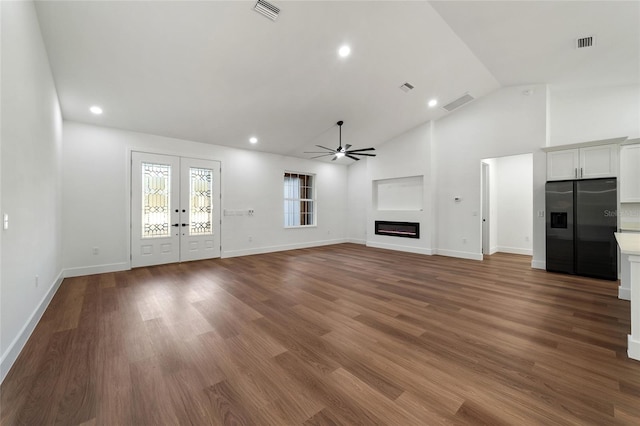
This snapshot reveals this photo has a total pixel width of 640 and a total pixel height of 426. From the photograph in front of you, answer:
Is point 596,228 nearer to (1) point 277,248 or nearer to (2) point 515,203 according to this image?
(2) point 515,203

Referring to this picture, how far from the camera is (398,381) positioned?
5.71 feet

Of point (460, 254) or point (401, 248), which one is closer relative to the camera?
point (460, 254)

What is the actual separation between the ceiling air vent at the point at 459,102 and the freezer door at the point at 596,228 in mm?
2746

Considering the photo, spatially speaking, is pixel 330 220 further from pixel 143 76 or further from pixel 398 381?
pixel 398 381

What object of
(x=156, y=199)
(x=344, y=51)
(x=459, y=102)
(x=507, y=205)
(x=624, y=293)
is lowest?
(x=624, y=293)

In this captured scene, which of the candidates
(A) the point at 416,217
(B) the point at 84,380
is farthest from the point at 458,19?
(B) the point at 84,380

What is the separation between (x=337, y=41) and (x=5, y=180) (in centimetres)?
388

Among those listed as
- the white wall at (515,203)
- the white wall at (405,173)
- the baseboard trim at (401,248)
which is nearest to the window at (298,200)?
the white wall at (405,173)

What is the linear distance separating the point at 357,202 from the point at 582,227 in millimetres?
5734

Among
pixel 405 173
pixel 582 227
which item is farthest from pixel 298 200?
pixel 582 227

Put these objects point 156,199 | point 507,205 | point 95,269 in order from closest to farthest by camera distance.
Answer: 1. point 95,269
2. point 156,199
3. point 507,205

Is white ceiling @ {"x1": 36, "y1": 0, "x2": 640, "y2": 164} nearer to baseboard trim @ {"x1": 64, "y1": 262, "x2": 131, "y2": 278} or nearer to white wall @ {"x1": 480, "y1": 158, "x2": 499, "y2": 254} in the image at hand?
white wall @ {"x1": 480, "y1": 158, "x2": 499, "y2": 254}

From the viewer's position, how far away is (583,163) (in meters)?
4.52

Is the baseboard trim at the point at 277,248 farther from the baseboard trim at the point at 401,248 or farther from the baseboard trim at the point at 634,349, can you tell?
the baseboard trim at the point at 634,349
